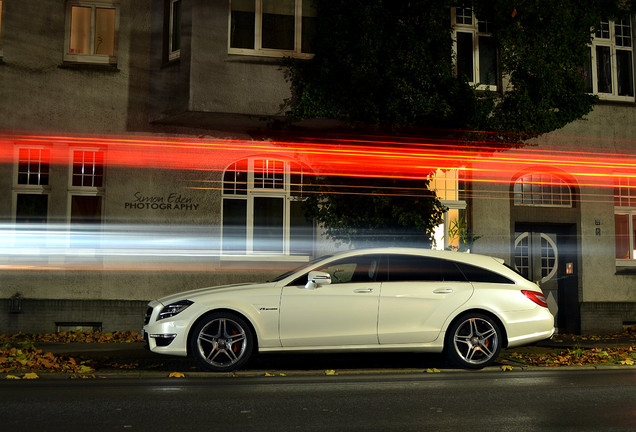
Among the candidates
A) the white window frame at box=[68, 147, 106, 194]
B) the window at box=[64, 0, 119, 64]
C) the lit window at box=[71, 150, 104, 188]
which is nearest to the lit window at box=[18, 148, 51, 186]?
the white window frame at box=[68, 147, 106, 194]

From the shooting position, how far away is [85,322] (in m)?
16.9

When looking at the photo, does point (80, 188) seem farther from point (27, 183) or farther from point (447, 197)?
point (447, 197)

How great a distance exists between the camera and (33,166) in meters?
17.6

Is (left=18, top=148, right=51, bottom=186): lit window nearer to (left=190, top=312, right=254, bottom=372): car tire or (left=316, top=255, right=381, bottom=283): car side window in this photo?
(left=190, top=312, right=254, bottom=372): car tire

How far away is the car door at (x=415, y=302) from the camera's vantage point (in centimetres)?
1083

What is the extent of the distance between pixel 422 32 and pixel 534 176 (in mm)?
5403

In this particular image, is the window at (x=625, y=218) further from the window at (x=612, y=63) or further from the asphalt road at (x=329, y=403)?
the asphalt road at (x=329, y=403)

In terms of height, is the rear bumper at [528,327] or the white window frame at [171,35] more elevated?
the white window frame at [171,35]

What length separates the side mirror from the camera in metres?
10.6

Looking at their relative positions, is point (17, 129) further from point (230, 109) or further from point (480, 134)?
point (480, 134)

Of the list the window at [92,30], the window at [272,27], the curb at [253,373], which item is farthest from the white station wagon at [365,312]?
the window at [92,30]

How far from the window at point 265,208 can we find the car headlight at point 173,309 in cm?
695

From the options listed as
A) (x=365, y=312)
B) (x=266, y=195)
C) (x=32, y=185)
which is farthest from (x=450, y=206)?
(x=32, y=185)

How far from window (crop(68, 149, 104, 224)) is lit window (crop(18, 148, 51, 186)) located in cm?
56
